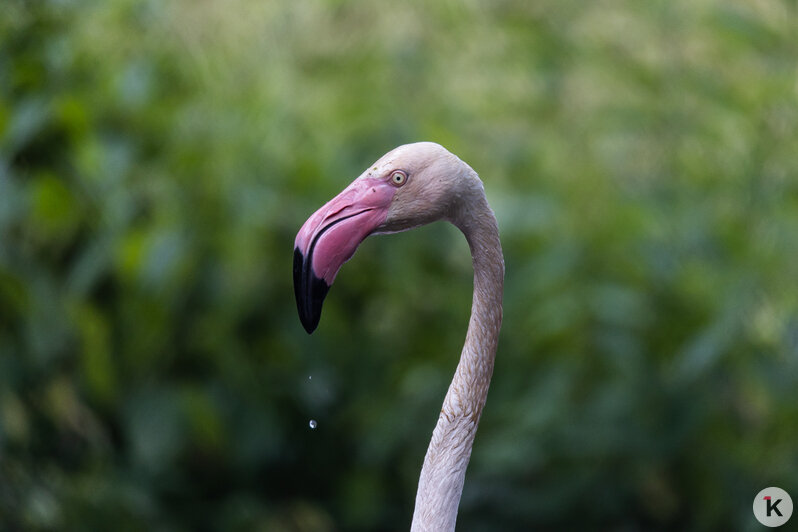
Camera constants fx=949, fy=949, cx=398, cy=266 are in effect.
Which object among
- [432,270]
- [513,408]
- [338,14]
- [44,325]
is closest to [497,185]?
[432,270]

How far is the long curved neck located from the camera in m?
0.92

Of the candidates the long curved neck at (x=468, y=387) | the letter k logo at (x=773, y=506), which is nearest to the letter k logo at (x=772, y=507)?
the letter k logo at (x=773, y=506)

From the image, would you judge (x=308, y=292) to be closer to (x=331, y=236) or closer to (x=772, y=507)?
(x=331, y=236)

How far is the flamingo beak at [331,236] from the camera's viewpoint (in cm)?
90

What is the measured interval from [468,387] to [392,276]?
1.66 meters

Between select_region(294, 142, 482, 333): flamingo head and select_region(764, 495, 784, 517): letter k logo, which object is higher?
select_region(294, 142, 482, 333): flamingo head

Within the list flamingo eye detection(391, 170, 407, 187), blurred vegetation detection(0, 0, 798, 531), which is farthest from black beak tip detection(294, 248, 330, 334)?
blurred vegetation detection(0, 0, 798, 531)

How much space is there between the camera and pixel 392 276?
2.61 meters

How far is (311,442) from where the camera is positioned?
2650 mm

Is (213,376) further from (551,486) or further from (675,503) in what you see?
(675,503)

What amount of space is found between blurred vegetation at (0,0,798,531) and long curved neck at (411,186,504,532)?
4.75 ft

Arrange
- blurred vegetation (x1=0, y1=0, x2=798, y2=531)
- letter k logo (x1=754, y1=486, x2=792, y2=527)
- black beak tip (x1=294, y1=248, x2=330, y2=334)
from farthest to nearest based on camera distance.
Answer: blurred vegetation (x1=0, y1=0, x2=798, y2=531) → letter k logo (x1=754, y1=486, x2=792, y2=527) → black beak tip (x1=294, y1=248, x2=330, y2=334)

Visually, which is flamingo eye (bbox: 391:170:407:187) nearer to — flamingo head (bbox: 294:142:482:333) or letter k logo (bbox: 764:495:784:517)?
flamingo head (bbox: 294:142:482:333)

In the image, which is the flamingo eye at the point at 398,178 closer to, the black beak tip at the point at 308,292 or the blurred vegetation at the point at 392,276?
the black beak tip at the point at 308,292
